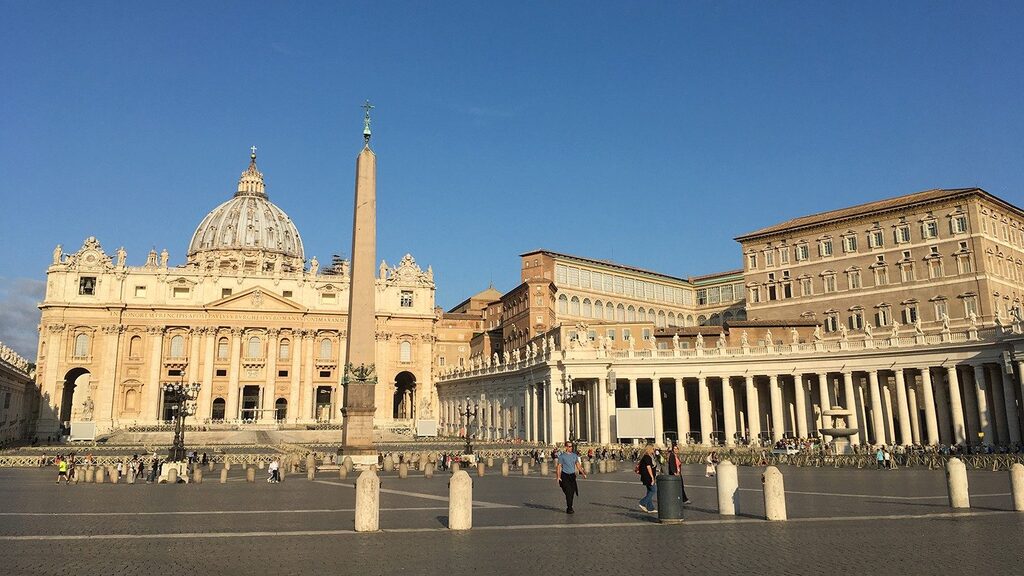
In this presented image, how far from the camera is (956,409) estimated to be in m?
45.5

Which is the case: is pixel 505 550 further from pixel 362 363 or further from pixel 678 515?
pixel 362 363

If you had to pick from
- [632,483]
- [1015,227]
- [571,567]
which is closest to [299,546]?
[571,567]

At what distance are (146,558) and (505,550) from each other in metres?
4.69

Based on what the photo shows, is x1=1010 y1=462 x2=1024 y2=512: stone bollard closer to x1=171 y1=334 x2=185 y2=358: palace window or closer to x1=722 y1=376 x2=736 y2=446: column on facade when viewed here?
x1=722 y1=376 x2=736 y2=446: column on facade

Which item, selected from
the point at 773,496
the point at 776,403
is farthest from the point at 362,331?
the point at 776,403

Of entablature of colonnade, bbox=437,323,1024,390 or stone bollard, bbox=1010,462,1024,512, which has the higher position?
entablature of colonnade, bbox=437,323,1024,390

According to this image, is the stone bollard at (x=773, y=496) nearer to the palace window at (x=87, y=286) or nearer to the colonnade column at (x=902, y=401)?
the colonnade column at (x=902, y=401)

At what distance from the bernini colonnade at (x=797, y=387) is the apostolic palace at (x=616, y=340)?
0.58 feet

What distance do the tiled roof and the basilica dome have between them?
235 ft

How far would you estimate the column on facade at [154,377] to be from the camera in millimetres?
78188

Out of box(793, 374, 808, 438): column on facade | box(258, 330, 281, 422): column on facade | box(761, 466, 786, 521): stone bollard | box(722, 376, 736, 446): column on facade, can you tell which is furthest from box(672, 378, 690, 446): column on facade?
box(258, 330, 281, 422): column on facade

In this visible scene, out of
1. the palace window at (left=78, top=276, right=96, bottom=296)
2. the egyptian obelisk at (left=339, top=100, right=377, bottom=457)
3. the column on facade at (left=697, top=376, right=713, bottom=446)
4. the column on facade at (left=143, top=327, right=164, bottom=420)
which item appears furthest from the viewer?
the palace window at (left=78, top=276, right=96, bottom=296)

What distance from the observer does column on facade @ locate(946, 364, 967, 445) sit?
45.2 meters

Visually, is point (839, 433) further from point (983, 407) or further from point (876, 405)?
point (983, 407)
